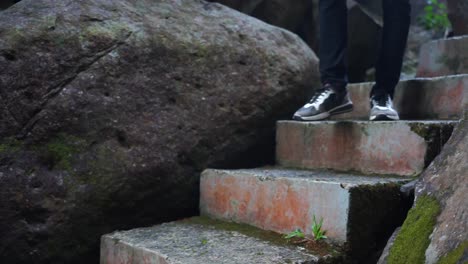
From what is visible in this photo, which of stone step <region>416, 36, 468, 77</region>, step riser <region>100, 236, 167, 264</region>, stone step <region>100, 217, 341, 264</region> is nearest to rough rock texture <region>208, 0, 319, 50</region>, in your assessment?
stone step <region>416, 36, 468, 77</region>

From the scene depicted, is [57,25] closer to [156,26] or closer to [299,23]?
[156,26]

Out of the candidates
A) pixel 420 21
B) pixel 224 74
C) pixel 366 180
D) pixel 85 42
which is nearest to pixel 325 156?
pixel 366 180

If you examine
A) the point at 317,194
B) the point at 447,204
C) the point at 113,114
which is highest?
the point at 113,114

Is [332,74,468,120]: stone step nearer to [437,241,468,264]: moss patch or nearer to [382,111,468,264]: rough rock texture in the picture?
[382,111,468,264]: rough rock texture

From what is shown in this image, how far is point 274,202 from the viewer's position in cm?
Result: 241

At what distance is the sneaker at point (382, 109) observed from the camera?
2.69m

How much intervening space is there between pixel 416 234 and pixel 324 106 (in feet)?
3.99

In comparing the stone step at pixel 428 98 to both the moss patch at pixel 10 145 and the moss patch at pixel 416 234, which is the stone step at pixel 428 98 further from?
the moss patch at pixel 10 145

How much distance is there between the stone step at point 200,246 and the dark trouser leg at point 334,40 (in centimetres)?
105

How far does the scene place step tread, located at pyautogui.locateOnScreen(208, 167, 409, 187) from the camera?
2.28m

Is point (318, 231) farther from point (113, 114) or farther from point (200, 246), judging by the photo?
point (113, 114)

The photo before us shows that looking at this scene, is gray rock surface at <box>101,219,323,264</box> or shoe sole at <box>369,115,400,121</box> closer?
gray rock surface at <box>101,219,323,264</box>

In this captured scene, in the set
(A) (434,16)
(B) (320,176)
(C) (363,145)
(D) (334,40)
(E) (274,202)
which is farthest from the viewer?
(A) (434,16)

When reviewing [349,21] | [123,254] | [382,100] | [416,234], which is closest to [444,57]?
[349,21]
